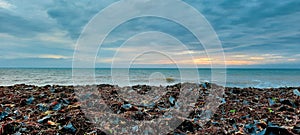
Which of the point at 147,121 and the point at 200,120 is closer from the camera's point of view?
the point at 147,121

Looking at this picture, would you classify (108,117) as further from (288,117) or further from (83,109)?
(288,117)

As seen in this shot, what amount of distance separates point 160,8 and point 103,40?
8.42 ft

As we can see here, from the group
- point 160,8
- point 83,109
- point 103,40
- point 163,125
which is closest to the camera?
point 163,125

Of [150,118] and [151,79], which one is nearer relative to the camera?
[150,118]

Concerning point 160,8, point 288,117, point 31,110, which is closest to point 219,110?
point 288,117

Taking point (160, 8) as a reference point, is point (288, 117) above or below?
below

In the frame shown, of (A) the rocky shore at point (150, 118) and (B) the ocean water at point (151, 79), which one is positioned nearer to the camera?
(A) the rocky shore at point (150, 118)

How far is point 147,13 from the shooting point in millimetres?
8617

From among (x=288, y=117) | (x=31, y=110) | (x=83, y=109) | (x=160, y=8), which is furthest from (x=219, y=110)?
(x=31, y=110)

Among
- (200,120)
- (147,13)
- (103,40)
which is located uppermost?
(147,13)

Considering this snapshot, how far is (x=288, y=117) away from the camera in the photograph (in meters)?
5.49

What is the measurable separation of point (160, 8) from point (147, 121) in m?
5.15

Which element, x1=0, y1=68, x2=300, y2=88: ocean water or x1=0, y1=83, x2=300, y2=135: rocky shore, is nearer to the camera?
x1=0, y1=83, x2=300, y2=135: rocky shore

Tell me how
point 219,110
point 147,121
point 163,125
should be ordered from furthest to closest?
point 219,110 < point 147,121 < point 163,125
